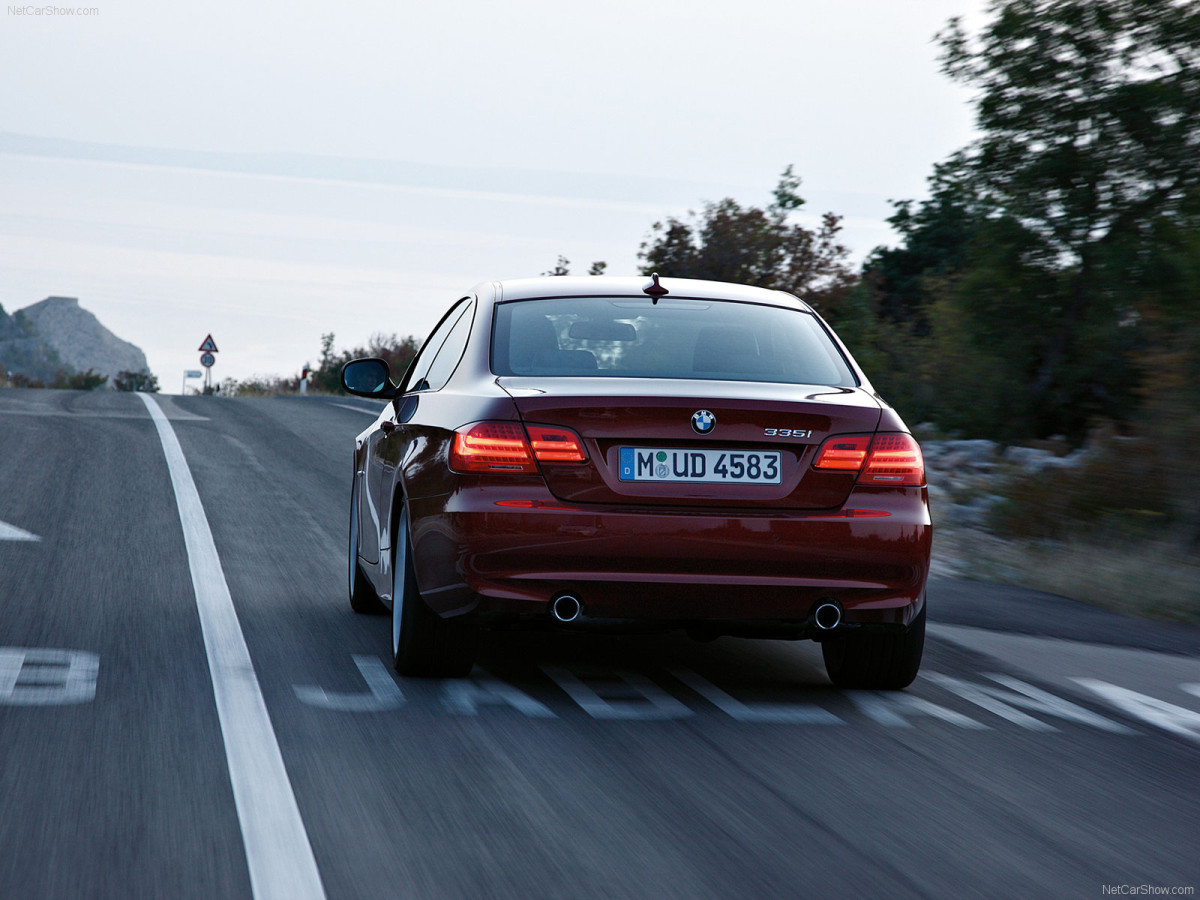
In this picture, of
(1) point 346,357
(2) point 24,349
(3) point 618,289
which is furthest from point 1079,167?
(2) point 24,349

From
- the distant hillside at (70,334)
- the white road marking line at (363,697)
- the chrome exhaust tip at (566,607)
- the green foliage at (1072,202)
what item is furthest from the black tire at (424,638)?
the distant hillside at (70,334)

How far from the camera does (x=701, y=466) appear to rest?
5285 mm

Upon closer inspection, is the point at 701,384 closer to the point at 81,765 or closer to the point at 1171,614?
the point at 81,765

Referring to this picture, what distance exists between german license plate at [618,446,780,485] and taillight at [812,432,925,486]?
7.6 inches

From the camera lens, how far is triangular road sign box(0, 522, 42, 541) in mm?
9367

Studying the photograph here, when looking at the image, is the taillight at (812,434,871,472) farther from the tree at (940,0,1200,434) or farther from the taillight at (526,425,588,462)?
the tree at (940,0,1200,434)

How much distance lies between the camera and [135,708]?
204 inches

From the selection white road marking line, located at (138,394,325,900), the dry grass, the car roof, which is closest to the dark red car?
the car roof

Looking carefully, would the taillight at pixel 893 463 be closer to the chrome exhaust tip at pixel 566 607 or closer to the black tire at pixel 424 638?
the chrome exhaust tip at pixel 566 607

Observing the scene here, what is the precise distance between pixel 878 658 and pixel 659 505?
1367mm

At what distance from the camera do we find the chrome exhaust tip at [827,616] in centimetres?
541

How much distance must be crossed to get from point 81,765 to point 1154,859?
3.01 meters

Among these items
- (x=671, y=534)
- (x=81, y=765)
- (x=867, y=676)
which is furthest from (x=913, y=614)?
(x=81, y=765)

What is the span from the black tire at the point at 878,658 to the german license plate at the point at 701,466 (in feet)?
3.19
